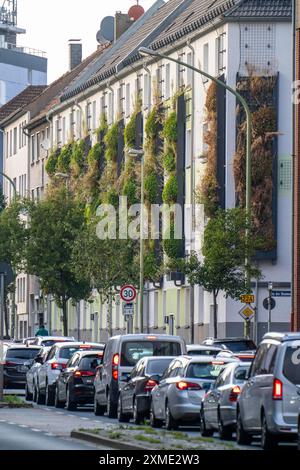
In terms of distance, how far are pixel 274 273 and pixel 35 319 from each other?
41.5 metres

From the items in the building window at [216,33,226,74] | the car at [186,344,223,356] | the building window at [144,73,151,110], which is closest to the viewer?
the car at [186,344,223,356]

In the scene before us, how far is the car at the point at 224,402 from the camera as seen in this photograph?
29.7 meters

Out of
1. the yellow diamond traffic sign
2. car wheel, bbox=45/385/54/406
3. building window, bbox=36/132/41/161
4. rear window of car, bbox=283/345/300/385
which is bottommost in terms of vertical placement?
car wheel, bbox=45/385/54/406

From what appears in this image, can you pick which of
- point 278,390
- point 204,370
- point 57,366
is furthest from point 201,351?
point 278,390

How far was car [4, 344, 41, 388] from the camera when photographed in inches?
Result: 2231

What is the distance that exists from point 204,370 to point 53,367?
13.8m

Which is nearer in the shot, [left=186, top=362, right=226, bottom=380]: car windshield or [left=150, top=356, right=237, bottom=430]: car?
[left=150, top=356, right=237, bottom=430]: car

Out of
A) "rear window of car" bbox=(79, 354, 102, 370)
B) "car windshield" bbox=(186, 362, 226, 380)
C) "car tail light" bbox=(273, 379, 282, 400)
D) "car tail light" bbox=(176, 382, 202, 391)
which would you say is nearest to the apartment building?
"rear window of car" bbox=(79, 354, 102, 370)

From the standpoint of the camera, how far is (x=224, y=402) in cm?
2995

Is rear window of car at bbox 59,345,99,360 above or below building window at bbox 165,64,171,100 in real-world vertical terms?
below

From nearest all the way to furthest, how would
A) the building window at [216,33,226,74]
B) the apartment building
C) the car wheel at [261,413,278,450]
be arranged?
the car wheel at [261,413,278,450] < the apartment building < the building window at [216,33,226,74]

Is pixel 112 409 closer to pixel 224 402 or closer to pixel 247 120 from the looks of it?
pixel 224 402

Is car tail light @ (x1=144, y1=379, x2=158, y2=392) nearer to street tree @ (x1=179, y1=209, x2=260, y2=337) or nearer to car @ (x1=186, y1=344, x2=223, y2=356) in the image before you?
car @ (x1=186, y1=344, x2=223, y2=356)

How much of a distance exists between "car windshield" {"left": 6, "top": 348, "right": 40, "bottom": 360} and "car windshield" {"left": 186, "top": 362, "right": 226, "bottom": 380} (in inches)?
935
